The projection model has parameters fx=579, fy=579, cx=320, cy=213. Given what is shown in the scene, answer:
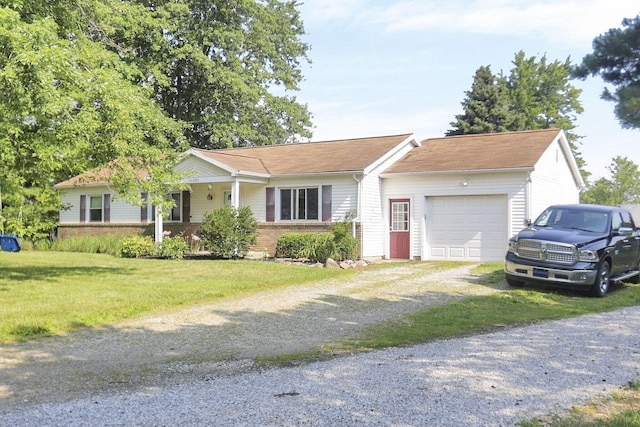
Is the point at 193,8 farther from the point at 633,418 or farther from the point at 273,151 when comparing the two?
the point at 633,418

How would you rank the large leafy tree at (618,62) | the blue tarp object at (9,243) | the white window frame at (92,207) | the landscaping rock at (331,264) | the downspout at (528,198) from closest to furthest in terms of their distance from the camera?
the large leafy tree at (618,62) < the landscaping rock at (331,264) < the downspout at (528,198) < the blue tarp object at (9,243) < the white window frame at (92,207)

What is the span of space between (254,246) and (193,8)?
60.4ft

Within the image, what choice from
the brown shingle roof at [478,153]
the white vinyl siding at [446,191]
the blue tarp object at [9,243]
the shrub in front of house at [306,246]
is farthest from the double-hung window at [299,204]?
the blue tarp object at [9,243]

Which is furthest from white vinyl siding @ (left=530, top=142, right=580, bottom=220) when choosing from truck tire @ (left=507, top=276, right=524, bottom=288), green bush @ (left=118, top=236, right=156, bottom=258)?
green bush @ (left=118, top=236, right=156, bottom=258)

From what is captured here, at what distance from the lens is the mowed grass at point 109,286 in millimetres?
9508

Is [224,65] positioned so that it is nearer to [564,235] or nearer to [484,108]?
[484,108]

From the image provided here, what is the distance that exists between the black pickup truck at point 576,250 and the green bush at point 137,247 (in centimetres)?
1410

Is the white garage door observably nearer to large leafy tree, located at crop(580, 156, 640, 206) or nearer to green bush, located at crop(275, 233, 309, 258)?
green bush, located at crop(275, 233, 309, 258)

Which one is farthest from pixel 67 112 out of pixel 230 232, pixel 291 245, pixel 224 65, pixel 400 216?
pixel 224 65

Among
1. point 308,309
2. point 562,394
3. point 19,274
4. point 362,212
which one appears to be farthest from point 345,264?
point 562,394

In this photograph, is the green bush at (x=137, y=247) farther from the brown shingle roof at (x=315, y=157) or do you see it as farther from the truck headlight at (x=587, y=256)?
the truck headlight at (x=587, y=256)

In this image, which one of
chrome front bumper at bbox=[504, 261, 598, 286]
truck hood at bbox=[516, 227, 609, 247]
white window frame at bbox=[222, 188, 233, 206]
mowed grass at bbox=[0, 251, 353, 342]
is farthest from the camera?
white window frame at bbox=[222, 188, 233, 206]

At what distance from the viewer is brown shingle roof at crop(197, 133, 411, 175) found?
69.1 feet

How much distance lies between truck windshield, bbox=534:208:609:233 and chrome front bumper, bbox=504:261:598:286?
150cm
